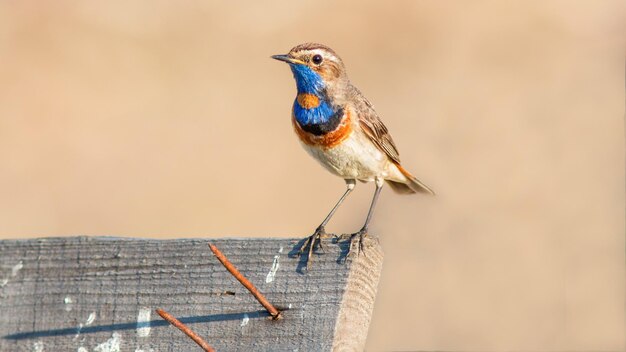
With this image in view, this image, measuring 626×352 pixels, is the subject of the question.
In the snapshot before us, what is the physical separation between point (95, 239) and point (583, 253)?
677 centimetres

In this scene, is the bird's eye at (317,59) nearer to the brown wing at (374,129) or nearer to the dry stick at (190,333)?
the brown wing at (374,129)

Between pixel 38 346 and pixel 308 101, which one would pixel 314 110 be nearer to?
pixel 308 101

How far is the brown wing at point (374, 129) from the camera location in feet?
21.2

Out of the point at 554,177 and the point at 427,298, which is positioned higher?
the point at 554,177

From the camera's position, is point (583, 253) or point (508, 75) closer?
point (583, 253)

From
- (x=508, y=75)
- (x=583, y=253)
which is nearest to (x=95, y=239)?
(x=583, y=253)

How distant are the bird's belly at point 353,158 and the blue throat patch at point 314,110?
0.34ft

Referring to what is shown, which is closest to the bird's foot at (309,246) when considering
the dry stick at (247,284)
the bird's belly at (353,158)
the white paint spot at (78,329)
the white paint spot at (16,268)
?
the dry stick at (247,284)

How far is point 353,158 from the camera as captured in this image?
639cm

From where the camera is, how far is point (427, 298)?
9.53 m

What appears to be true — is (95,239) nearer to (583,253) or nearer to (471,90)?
(583,253)

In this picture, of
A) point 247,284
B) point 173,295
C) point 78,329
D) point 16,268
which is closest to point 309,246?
point 247,284

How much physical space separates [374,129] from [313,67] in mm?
462

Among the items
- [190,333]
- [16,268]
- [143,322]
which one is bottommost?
[190,333]
